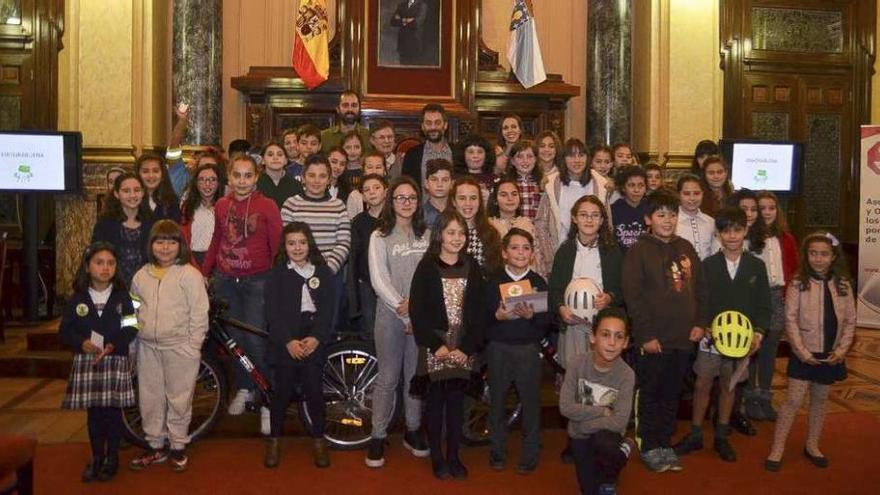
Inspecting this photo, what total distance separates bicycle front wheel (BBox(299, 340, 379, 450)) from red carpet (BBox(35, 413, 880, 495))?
21 cm

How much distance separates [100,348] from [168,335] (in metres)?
0.37

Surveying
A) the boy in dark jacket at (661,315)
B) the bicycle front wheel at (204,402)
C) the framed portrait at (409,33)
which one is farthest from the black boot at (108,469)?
the framed portrait at (409,33)

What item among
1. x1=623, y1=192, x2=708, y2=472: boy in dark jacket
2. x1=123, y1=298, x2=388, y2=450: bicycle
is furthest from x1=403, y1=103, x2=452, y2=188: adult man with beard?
x1=623, y1=192, x2=708, y2=472: boy in dark jacket

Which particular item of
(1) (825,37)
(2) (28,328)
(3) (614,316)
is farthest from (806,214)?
(2) (28,328)

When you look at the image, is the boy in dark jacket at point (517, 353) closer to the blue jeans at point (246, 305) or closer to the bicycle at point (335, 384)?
the bicycle at point (335, 384)

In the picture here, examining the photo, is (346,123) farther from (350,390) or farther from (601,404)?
(601,404)

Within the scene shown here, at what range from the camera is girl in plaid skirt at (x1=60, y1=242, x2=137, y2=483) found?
16.4 ft

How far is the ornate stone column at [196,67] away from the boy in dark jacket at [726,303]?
7.42 metres

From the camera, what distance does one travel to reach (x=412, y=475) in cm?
524

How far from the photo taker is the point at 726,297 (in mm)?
5648

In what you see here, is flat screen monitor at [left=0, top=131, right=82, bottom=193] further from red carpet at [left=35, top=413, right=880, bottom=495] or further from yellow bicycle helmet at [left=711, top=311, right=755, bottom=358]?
yellow bicycle helmet at [left=711, top=311, right=755, bottom=358]

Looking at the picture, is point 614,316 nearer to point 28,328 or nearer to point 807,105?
point 28,328

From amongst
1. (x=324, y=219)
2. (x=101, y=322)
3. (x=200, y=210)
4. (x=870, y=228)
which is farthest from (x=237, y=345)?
(x=870, y=228)

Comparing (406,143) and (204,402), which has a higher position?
(406,143)
